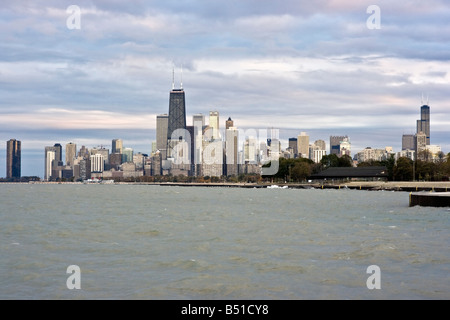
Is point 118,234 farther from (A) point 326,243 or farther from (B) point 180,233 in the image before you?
(A) point 326,243

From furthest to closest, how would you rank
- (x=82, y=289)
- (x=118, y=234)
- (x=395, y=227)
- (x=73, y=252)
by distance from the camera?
(x=395, y=227)
(x=118, y=234)
(x=73, y=252)
(x=82, y=289)

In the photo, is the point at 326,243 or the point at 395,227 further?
the point at 395,227

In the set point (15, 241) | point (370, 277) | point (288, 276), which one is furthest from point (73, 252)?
point (370, 277)

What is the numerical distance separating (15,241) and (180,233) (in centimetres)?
1197

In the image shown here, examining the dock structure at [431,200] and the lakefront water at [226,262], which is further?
the dock structure at [431,200]

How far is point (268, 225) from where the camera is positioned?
53.6m

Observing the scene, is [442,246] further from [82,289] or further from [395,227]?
[82,289]

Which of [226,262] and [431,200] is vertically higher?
[431,200]

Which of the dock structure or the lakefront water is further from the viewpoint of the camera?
the dock structure

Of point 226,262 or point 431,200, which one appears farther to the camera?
point 431,200

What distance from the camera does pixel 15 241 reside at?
40.6 meters

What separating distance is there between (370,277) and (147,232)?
2430 cm
